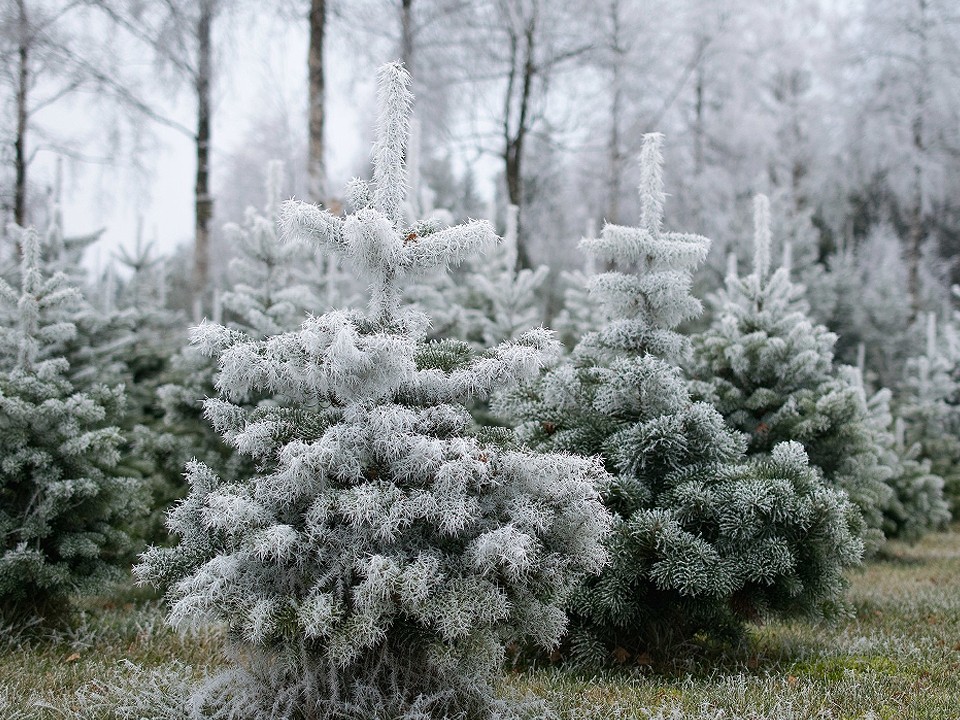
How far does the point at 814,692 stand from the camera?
4445 millimetres

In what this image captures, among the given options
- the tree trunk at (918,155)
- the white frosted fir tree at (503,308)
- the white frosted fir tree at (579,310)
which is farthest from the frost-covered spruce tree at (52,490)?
the tree trunk at (918,155)

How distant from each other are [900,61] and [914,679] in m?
16.8

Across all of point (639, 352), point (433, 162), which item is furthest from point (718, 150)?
point (639, 352)

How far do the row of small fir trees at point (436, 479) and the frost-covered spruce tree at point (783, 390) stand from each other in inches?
0.9

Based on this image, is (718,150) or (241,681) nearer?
(241,681)

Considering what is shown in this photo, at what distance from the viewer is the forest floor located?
13.6 ft

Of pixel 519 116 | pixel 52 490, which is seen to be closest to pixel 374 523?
pixel 52 490

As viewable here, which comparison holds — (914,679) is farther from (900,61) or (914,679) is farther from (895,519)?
(900,61)

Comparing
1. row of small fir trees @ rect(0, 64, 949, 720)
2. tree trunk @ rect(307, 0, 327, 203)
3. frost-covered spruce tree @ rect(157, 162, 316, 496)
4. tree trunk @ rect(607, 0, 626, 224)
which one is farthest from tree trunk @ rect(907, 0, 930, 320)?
frost-covered spruce tree @ rect(157, 162, 316, 496)

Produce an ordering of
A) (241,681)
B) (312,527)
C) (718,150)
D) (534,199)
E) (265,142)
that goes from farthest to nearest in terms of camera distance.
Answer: (265,142) < (534,199) < (718,150) < (241,681) < (312,527)

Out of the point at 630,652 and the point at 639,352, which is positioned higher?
the point at 639,352

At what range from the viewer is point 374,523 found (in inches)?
138

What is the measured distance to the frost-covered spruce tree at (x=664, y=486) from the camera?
4848 mm

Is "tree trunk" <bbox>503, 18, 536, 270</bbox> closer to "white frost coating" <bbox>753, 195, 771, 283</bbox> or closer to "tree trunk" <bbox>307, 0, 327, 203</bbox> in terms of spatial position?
"tree trunk" <bbox>307, 0, 327, 203</bbox>
